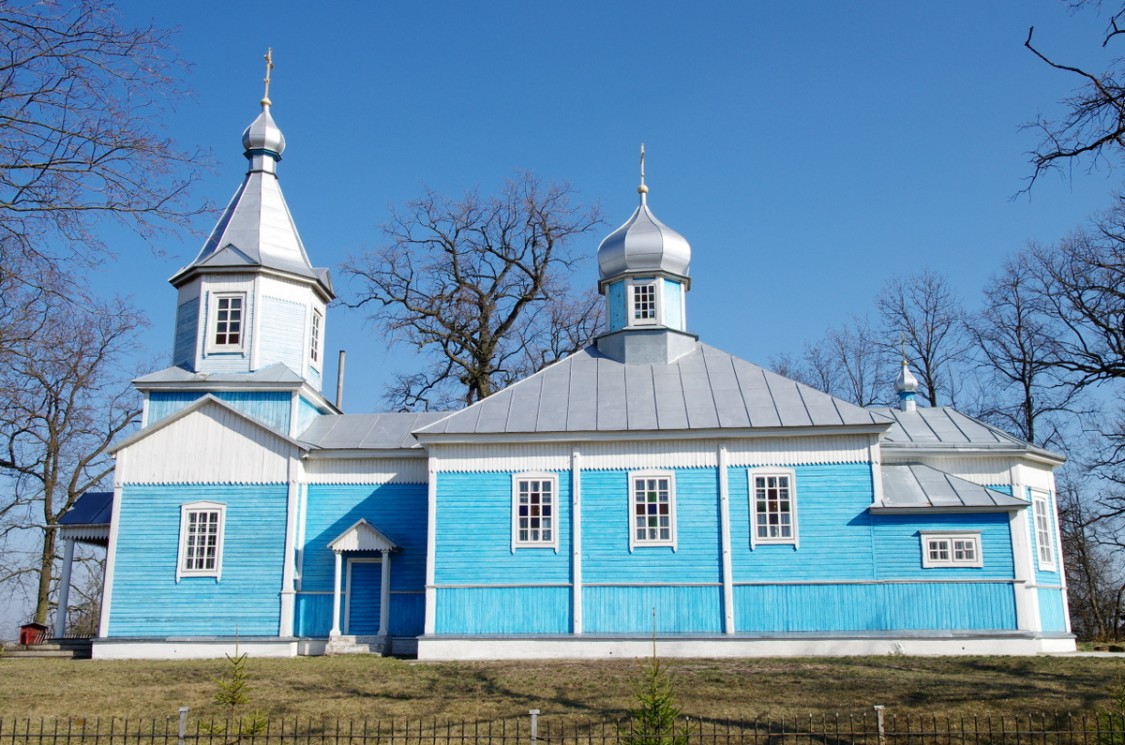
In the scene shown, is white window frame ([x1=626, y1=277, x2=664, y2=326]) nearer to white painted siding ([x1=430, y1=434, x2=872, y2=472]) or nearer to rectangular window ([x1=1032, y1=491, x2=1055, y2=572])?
white painted siding ([x1=430, y1=434, x2=872, y2=472])

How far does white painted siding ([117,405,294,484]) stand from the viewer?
21.0m

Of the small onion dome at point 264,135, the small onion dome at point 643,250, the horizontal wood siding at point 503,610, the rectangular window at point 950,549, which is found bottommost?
the horizontal wood siding at point 503,610

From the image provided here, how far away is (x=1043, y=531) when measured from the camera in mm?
21125

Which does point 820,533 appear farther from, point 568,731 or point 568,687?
point 568,731

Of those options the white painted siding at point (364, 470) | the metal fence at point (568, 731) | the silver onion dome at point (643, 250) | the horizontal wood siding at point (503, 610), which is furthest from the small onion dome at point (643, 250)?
the metal fence at point (568, 731)

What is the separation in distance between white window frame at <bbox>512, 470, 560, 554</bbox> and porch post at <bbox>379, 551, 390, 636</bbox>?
277 centimetres

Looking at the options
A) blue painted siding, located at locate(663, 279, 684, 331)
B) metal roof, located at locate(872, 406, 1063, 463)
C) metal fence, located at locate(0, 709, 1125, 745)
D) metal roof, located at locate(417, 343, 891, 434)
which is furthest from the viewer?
blue painted siding, located at locate(663, 279, 684, 331)

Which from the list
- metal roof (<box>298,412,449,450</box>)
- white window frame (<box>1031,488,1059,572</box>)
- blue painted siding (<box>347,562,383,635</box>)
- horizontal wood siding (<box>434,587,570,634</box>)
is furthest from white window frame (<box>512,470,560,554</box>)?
white window frame (<box>1031,488,1059,572</box>)

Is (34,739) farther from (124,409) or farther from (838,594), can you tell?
(124,409)

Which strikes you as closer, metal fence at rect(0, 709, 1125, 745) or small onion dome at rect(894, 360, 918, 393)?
metal fence at rect(0, 709, 1125, 745)

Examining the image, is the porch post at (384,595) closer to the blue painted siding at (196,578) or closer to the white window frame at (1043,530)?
the blue painted siding at (196,578)

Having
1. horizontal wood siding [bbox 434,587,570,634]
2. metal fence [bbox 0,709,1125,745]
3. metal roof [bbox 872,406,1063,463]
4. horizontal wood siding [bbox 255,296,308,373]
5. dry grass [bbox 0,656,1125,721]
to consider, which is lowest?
metal fence [bbox 0,709,1125,745]

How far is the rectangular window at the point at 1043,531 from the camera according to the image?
20.6m

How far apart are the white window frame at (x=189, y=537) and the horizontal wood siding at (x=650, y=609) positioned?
7.34m
